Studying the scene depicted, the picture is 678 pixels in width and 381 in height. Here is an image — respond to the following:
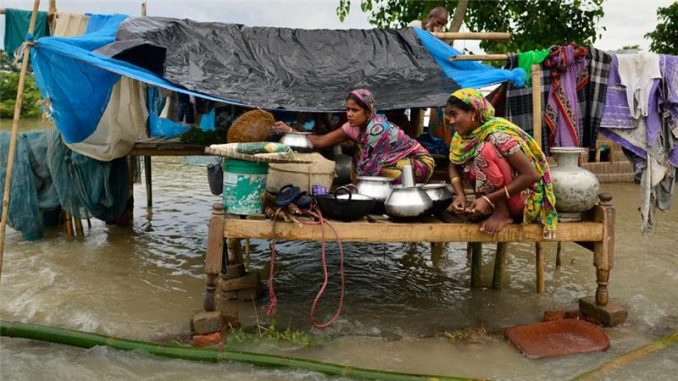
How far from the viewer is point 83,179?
5.85 meters

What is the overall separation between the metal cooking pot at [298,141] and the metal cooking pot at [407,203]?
0.88 metres

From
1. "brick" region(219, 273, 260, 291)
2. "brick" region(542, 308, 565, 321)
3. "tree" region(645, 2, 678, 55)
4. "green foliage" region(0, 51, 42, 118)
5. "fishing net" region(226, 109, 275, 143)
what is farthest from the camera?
"green foliage" region(0, 51, 42, 118)

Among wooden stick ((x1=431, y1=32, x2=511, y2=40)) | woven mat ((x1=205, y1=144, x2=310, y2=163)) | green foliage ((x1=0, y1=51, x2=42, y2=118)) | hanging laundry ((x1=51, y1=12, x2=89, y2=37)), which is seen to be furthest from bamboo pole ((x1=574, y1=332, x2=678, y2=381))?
green foliage ((x1=0, y1=51, x2=42, y2=118))

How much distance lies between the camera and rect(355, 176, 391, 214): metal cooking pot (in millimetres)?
3666

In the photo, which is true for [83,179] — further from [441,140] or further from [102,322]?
[441,140]

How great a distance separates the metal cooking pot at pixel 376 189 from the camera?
12.0 feet

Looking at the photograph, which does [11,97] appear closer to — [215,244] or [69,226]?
[69,226]

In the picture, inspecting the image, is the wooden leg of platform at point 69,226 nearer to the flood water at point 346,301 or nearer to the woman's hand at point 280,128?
the flood water at point 346,301

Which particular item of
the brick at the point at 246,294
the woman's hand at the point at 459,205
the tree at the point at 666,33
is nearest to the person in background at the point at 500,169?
the woman's hand at the point at 459,205

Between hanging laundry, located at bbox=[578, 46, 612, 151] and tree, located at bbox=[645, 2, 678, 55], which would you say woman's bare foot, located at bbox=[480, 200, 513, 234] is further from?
tree, located at bbox=[645, 2, 678, 55]

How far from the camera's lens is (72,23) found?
5137 mm

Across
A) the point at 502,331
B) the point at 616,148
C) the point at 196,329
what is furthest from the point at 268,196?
the point at 616,148

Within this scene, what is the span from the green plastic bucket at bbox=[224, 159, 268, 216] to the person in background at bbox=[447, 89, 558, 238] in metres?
1.17

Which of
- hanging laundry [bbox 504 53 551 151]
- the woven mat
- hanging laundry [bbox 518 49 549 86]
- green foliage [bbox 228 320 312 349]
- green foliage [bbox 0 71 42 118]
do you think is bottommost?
green foliage [bbox 228 320 312 349]
